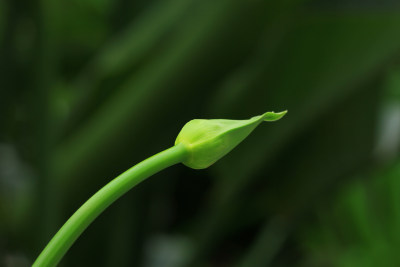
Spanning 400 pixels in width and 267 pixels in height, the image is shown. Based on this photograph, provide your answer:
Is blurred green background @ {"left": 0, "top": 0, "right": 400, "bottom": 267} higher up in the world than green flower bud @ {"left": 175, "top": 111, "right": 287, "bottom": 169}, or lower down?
higher up

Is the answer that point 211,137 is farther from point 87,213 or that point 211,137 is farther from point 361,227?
point 361,227

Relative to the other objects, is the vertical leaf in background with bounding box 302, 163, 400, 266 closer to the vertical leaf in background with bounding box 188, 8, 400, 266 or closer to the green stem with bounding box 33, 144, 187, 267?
the vertical leaf in background with bounding box 188, 8, 400, 266

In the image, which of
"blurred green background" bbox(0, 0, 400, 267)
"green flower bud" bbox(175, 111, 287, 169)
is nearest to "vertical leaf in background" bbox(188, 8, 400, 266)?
"blurred green background" bbox(0, 0, 400, 267)

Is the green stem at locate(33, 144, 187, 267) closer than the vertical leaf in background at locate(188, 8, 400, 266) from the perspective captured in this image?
Yes

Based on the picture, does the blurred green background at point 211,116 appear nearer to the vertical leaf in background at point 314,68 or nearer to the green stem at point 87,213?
the vertical leaf in background at point 314,68

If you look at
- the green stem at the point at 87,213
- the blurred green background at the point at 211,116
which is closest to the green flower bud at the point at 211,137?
the green stem at the point at 87,213

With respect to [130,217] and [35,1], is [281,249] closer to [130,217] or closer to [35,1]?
[130,217]

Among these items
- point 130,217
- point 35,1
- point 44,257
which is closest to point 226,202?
point 130,217
